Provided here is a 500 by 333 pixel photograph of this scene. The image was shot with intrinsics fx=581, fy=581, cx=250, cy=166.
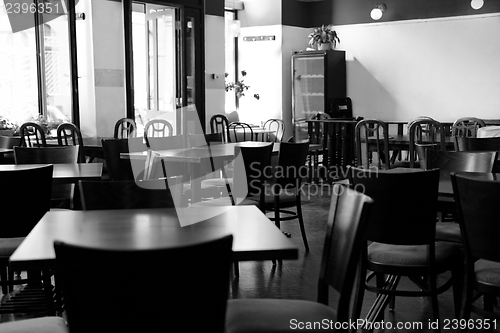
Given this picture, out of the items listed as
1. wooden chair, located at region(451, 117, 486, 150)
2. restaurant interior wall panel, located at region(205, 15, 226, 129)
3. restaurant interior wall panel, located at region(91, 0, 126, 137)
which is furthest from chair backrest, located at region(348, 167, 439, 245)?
restaurant interior wall panel, located at region(205, 15, 226, 129)

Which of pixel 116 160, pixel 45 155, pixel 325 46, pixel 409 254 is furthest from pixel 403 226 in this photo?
pixel 325 46

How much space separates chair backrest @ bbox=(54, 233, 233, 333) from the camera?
1279 mm

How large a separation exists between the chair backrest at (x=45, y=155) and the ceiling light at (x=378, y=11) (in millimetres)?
7219

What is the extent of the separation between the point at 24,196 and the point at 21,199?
2cm

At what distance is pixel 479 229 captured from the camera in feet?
7.68

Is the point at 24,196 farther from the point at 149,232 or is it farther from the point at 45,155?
the point at 45,155

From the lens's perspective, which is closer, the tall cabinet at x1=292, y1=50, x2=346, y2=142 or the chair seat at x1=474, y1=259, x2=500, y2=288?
the chair seat at x1=474, y1=259, x2=500, y2=288

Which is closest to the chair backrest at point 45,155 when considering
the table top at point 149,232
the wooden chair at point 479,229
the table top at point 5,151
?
the table top at point 5,151

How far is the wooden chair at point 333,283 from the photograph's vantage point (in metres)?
1.79

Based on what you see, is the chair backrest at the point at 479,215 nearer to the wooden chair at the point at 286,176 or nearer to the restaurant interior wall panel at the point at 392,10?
the wooden chair at the point at 286,176

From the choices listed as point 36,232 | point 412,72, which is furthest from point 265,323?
point 412,72

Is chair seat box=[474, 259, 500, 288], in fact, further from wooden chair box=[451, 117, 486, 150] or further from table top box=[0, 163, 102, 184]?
wooden chair box=[451, 117, 486, 150]

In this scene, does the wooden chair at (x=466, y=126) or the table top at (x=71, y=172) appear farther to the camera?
the wooden chair at (x=466, y=126)

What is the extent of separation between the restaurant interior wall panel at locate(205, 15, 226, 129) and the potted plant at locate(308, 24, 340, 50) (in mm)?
2008
